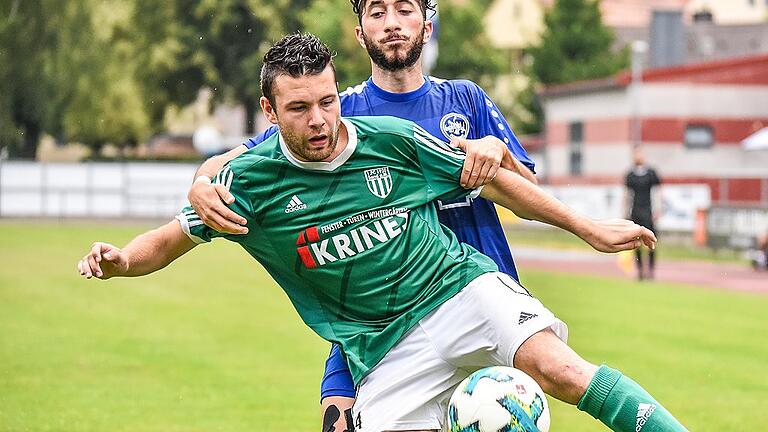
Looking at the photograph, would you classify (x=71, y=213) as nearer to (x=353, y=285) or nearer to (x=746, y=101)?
(x=746, y=101)

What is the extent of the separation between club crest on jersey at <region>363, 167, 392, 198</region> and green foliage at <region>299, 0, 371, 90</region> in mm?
50603

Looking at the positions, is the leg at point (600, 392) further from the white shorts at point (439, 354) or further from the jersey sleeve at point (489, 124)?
the jersey sleeve at point (489, 124)

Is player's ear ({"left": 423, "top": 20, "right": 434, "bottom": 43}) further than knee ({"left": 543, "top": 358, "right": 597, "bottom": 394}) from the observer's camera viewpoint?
Yes

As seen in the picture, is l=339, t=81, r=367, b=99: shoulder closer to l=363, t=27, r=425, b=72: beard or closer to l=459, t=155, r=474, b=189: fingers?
l=363, t=27, r=425, b=72: beard

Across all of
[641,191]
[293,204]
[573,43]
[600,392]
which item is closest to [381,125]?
[293,204]

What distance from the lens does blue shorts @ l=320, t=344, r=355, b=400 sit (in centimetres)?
566

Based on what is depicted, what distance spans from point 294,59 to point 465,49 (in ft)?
190

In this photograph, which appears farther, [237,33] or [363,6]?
[237,33]

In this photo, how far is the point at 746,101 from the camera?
4353cm

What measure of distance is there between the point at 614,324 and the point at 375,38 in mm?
11406

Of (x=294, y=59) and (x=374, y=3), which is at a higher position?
(x=374, y=3)

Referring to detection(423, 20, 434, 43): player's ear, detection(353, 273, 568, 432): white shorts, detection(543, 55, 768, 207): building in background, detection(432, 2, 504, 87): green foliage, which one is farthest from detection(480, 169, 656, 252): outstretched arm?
detection(432, 2, 504, 87): green foliage

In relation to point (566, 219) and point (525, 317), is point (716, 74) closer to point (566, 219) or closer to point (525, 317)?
point (566, 219)

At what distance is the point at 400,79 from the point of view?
5918mm
